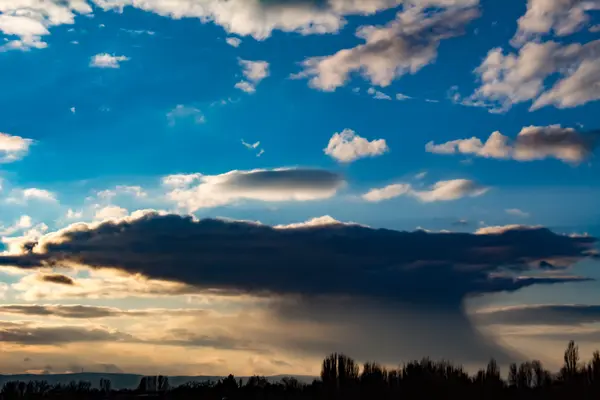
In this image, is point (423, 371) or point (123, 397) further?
point (123, 397)

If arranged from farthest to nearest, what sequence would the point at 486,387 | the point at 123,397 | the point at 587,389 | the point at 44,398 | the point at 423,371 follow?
the point at 123,397
the point at 44,398
the point at 423,371
the point at 486,387
the point at 587,389

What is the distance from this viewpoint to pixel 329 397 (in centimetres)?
11900

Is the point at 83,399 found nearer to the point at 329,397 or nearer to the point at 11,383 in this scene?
the point at 11,383

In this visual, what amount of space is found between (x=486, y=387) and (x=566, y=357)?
1307 centimetres

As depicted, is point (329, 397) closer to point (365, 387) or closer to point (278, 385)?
point (365, 387)

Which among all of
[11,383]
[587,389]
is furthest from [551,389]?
[11,383]

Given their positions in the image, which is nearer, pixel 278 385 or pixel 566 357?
pixel 566 357

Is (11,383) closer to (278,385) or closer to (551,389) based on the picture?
(278,385)

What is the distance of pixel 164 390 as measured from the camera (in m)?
152

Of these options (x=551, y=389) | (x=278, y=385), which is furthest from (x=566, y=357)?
(x=278, y=385)

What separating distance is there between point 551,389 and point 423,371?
71.2ft

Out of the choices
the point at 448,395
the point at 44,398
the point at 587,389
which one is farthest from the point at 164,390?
the point at 587,389

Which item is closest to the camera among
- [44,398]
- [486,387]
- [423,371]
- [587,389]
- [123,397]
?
[587,389]

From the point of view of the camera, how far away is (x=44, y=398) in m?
136
